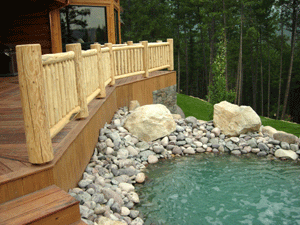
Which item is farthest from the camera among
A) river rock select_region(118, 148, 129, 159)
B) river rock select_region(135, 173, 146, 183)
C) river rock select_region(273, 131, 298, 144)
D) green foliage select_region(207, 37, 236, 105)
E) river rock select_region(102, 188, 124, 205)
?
green foliage select_region(207, 37, 236, 105)

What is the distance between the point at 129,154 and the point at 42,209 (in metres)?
3.93

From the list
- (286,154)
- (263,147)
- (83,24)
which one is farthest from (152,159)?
(83,24)

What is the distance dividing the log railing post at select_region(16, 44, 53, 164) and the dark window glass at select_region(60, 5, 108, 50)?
9687mm

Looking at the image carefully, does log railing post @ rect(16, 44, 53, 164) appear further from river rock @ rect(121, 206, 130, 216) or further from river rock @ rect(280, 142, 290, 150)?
river rock @ rect(280, 142, 290, 150)

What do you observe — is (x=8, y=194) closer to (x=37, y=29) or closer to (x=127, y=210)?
(x=127, y=210)

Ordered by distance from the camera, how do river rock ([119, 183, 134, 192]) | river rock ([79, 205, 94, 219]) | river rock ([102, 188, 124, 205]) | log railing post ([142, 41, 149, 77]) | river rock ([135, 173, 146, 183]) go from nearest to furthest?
river rock ([79, 205, 94, 219]) < river rock ([102, 188, 124, 205]) < river rock ([119, 183, 134, 192]) < river rock ([135, 173, 146, 183]) < log railing post ([142, 41, 149, 77])

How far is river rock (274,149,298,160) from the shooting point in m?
7.21

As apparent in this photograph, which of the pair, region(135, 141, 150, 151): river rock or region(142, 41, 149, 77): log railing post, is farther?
region(142, 41, 149, 77): log railing post

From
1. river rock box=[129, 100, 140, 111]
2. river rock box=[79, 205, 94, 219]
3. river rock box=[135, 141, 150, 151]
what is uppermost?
river rock box=[129, 100, 140, 111]

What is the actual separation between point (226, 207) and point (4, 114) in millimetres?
3742

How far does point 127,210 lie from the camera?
4488mm

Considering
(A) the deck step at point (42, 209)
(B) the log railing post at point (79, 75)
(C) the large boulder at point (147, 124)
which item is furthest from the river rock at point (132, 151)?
(A) the deck step at point (42, 209)

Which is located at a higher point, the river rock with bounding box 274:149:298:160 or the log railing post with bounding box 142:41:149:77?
the log railing post with bounding box 142:41:149:77

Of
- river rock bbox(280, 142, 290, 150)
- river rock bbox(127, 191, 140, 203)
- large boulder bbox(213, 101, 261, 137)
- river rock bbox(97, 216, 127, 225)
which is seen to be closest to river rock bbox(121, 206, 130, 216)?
river rock bbox(127, 191, 140, 203)
